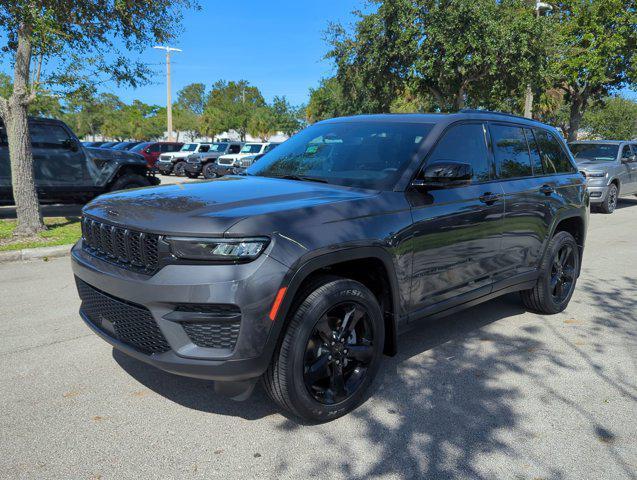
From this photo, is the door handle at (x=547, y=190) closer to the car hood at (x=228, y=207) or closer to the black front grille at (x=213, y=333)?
the car hood at (x=228, y=207)

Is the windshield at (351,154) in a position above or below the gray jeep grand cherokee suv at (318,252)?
above

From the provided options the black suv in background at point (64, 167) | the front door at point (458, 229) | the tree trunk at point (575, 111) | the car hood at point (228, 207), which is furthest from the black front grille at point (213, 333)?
the tree trunk at point (575, 111)

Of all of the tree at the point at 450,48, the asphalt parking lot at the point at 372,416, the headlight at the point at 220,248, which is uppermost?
the tree at the point at 450,48

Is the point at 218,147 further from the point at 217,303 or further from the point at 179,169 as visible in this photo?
the point at 217,303

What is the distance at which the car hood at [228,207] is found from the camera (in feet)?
8.98

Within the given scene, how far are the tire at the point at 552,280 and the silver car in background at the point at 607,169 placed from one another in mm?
9370

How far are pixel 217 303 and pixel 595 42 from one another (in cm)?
2370

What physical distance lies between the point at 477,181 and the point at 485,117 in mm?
625

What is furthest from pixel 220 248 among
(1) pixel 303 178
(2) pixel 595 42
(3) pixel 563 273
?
(2) pixel 595 42

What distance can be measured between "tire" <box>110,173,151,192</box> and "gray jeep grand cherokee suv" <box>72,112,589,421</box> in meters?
7.88

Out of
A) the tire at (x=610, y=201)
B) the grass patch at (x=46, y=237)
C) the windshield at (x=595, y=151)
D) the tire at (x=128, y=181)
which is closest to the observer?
the grass patch at (x=46, y=237)

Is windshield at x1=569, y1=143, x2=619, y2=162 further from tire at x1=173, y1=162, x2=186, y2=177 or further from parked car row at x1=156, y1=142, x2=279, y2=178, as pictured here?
tire at x1=173, y1=162, x2=186, y2=177

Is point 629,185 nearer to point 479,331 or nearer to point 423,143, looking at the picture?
point 479,331

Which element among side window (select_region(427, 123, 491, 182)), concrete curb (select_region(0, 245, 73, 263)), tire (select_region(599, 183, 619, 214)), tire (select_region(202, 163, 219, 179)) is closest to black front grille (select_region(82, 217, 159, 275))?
side window (select_region(427, 123, 491, 182))
